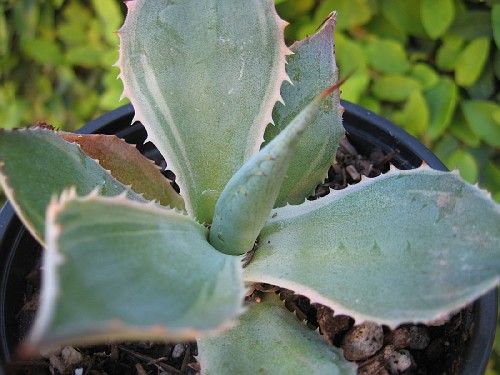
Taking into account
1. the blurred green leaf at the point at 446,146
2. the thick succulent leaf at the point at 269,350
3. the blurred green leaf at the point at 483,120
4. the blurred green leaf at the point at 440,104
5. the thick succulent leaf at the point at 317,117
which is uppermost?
the thick succulent leaf at the point at 317,117

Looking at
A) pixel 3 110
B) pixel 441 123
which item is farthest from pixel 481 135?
pixel 3 110

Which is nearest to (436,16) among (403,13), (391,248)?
(403,13)

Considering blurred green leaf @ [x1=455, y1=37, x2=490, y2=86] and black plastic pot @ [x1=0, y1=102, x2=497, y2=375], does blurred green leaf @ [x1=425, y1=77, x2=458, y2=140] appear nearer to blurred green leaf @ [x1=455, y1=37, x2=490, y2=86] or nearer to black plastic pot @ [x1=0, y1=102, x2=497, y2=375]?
blurred green leaf @ [x1=455, y1=37, x2=490, y2=86]

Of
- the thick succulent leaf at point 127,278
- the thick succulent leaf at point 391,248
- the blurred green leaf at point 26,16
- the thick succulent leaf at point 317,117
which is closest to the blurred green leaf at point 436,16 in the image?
the thick succulent leaf at point 317,117

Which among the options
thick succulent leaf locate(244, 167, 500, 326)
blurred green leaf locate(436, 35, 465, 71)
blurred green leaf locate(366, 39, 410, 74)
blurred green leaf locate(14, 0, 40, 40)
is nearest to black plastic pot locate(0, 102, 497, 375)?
thick succulent leaf locate(244, 167, 500, 326)

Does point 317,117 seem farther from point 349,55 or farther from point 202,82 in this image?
point 349,55

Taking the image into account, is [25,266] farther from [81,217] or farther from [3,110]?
[3,110]

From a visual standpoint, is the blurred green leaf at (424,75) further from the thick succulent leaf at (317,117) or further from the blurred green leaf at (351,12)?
the thick succulent leaf at (317,117)
